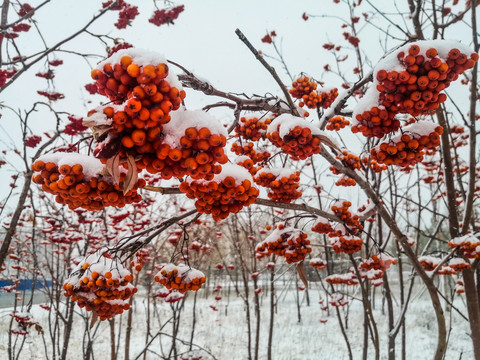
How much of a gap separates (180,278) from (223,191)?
1498 millimetres

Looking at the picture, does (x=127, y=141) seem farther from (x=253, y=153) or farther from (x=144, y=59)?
(x=253, y=153)

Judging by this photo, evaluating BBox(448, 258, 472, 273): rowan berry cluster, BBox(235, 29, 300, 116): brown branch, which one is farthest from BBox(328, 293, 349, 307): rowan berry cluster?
BBox(235, 29, 300, 116): brown branch

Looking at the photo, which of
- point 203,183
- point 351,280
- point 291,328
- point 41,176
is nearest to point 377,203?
point 203,183

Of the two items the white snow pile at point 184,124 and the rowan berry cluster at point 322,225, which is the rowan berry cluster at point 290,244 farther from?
the white snow pile at point 184,124

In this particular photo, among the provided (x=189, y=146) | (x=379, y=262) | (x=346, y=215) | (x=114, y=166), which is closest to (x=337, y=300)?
(x=379, y=262)

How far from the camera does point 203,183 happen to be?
1372mm

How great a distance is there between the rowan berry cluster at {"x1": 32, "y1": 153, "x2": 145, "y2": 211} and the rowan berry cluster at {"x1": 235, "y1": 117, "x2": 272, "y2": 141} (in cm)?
135

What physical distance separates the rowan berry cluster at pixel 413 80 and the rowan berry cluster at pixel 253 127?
102 cm

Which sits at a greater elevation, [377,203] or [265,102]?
[265,102]

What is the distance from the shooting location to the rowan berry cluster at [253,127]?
2416mm

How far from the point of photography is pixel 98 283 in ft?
7.20

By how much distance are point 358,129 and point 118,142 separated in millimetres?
1172

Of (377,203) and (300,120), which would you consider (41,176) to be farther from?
(377,203)

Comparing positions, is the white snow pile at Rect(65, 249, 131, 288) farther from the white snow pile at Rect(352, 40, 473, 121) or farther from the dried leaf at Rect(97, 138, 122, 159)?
the white snow pile at Rect(352, 40, 473, 121)
